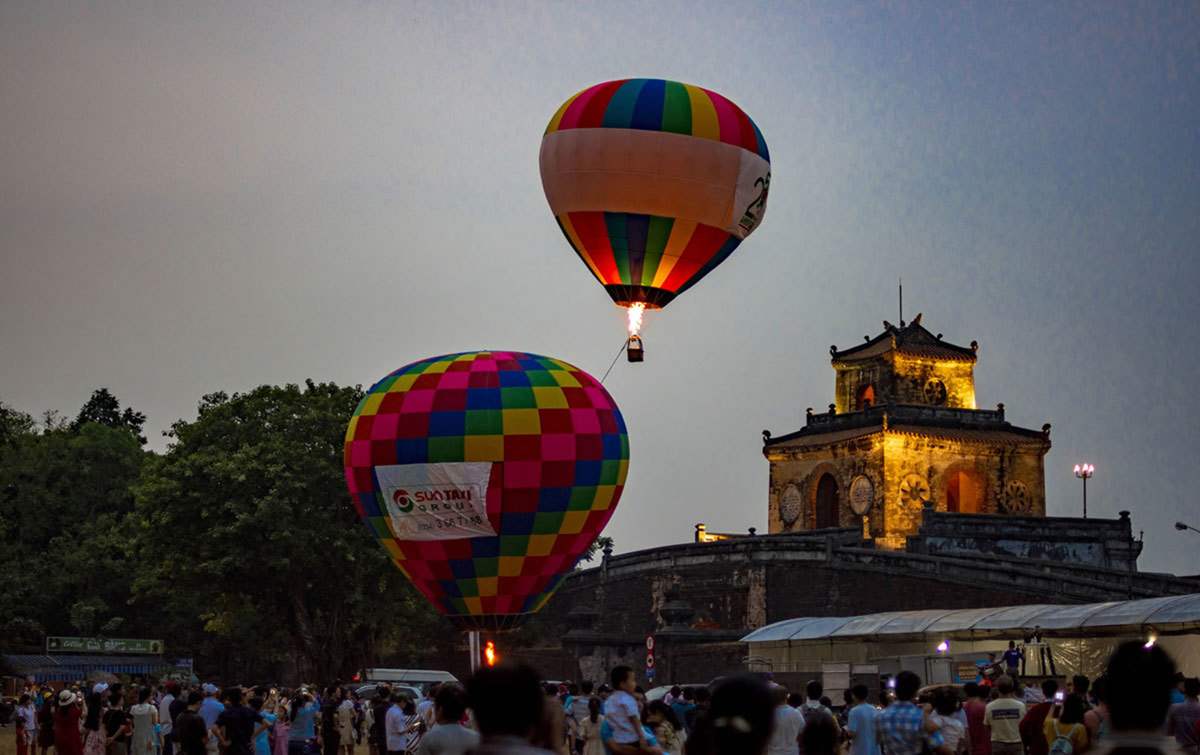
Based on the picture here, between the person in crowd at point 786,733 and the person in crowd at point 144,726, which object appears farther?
the person in crowd at point 144,726

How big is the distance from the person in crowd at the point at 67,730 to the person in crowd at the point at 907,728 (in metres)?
12.3

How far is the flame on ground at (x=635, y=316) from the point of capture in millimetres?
30438

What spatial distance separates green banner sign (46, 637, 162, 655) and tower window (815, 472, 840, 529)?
74.3 ft

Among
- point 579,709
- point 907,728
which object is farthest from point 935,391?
point 907,728

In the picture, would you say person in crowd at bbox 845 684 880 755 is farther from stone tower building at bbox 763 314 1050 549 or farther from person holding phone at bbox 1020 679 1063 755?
stone tower building at bbox 763 314 1050 549

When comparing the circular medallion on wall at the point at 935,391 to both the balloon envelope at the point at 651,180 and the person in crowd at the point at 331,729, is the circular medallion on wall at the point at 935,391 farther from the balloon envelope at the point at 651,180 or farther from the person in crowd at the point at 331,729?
the person in crowd at the point at 331,729

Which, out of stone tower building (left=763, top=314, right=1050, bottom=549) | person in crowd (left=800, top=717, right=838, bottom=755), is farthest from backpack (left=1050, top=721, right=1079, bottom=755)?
stone tower building (left=763, top=314, right=1050, bottom=549)

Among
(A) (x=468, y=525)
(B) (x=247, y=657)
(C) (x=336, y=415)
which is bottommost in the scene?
(B) (x=247, y=657)

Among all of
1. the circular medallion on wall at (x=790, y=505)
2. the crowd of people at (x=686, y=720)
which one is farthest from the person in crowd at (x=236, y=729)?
the circular medallion on wall at (x=790, y=505)

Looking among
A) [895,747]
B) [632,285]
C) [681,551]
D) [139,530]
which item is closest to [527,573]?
[632,285]

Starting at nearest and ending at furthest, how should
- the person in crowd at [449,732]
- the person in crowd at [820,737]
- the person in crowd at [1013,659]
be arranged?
the person in crowd at [820,737] → the person in crowd at [449,732] → the person in crowd at [1013,659]

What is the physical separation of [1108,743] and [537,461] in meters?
21.7

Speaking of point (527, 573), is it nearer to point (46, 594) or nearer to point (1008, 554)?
point (1008, 554)

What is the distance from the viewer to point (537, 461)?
27.3 m
